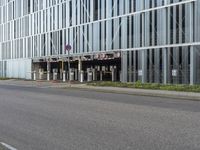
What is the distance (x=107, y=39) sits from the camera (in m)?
44.1

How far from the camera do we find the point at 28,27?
63781 mm

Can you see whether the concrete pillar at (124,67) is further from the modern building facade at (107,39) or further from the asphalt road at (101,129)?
the asphalt road at (101,129)

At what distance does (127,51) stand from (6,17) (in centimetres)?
3741

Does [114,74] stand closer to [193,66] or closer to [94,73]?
[94,73]

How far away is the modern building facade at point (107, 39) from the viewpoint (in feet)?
113

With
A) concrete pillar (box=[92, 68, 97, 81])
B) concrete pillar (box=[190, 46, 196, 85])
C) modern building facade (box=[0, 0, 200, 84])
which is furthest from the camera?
concrete pillar (box=[92, 68, 97, 81])

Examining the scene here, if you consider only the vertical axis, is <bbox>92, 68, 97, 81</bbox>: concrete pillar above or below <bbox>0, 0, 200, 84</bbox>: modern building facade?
below

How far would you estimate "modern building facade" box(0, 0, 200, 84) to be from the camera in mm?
34438

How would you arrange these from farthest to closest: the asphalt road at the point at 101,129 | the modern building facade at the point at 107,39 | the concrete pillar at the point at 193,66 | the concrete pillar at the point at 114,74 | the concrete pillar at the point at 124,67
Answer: the concrete pillar at the point at 114,74, the concrete pillar at the point at 124,67, the modern building facade at the point at 107,39, the concrete pillar at the point at 193,66, the asphalt road at the point at 101,129

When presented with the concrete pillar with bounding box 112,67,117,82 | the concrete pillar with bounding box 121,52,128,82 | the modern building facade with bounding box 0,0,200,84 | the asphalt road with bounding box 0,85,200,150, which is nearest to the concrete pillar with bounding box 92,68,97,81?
the modern building facade with bounding box 0,0,200,84

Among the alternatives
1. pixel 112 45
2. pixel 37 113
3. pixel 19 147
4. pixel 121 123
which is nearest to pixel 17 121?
pixel 37 113

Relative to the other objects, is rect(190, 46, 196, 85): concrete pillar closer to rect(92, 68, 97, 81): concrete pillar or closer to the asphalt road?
the asphalt road

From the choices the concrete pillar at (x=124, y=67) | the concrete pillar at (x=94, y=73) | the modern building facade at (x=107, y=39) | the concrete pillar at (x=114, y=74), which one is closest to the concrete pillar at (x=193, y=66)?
the modern building facade at (x=107, y=39)

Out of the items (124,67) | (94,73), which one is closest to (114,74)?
(94,73)
